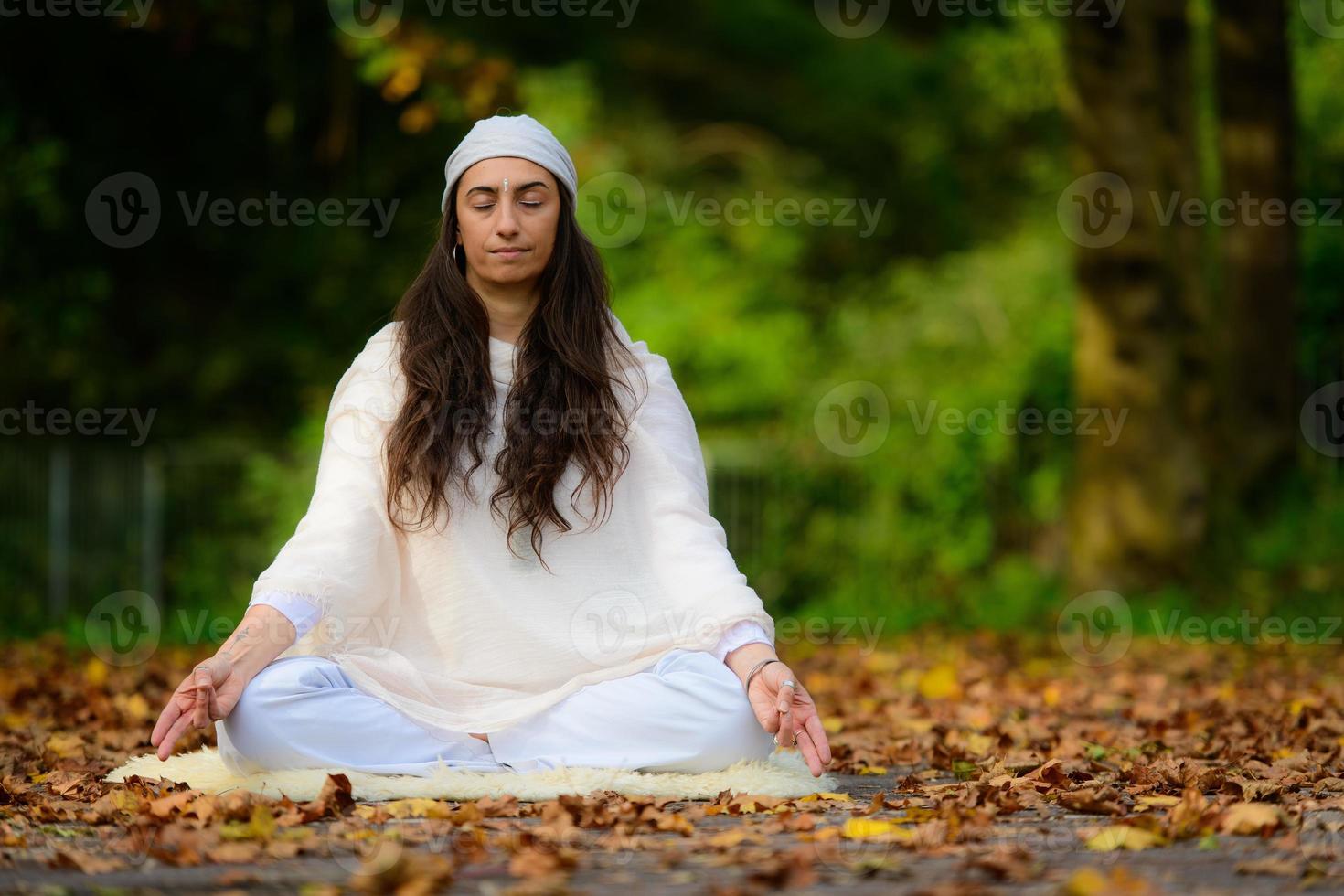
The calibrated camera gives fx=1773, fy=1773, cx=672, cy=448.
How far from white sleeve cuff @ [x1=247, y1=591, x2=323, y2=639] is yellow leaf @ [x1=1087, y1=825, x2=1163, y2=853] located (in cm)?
196

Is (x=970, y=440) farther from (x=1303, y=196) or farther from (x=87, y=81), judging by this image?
(x=87, y=81)

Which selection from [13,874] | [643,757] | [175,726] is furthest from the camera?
[643,757]

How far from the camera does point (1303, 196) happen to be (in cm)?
1580

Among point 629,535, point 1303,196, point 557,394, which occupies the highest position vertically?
point 1303,196

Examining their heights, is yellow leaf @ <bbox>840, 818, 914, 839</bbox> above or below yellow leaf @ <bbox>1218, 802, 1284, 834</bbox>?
below

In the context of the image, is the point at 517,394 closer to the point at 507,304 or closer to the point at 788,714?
the point at 507,304

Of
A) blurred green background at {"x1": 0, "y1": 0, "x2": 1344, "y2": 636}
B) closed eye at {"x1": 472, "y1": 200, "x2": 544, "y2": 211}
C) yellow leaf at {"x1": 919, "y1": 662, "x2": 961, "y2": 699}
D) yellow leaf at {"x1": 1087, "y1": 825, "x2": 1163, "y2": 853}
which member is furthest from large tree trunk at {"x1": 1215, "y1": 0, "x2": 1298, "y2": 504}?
yellow leaf at {"x1": 1087, "y1": 825, "x2": 1163, "y2": 853}

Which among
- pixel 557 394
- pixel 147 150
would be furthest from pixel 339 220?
pixel 557 394

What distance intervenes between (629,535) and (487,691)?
1.84 feet

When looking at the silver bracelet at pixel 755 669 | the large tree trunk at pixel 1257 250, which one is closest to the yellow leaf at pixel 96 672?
the silver bracelet at pixel 755 669

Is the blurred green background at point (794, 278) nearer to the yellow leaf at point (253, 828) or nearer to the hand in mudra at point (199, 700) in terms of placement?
the hand in mudra at point (199, 700)

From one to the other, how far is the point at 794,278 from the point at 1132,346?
912 cm

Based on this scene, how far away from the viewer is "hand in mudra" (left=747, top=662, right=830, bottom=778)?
4.20 m

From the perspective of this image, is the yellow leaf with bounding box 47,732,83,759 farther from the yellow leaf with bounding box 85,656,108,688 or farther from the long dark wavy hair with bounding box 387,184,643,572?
the yellow leaf with bounding box 85,656,108,688
